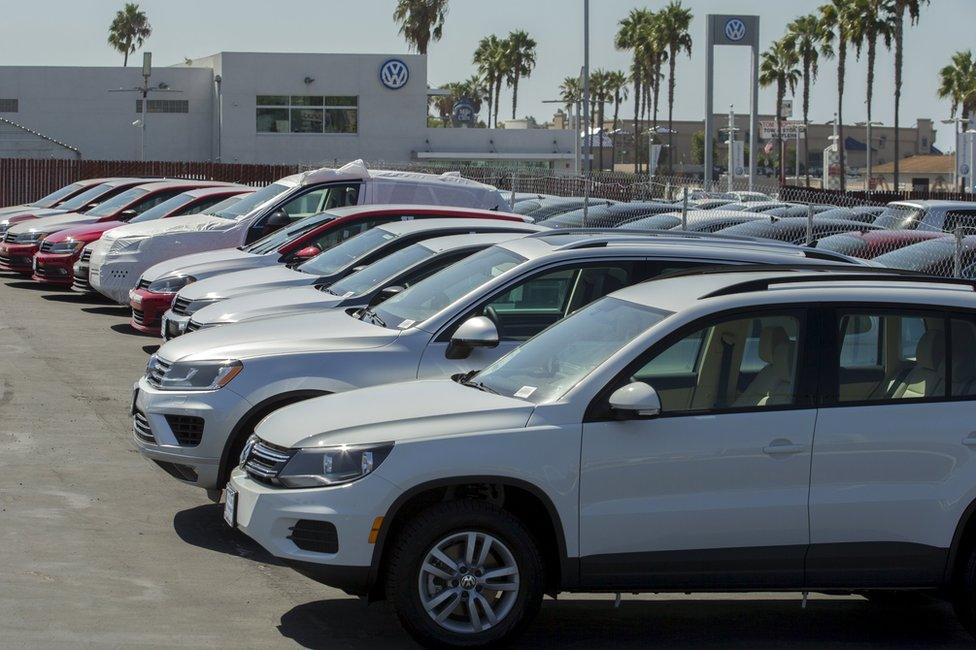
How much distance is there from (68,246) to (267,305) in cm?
1046

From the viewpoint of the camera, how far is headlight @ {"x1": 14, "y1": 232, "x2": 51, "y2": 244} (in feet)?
71.8

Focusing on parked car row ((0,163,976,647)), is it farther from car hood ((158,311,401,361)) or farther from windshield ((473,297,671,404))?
car hood ((158,311,401,361))

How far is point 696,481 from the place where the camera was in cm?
572

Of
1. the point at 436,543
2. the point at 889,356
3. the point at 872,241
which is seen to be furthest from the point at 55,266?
the point at 889,356

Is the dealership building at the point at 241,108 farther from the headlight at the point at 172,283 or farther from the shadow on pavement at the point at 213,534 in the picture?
the shadow on pavement at the point at 213,534

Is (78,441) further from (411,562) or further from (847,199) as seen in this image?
(847,199)

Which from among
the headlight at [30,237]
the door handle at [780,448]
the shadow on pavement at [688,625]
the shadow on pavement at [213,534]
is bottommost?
the shadow on pavement at [688,625]

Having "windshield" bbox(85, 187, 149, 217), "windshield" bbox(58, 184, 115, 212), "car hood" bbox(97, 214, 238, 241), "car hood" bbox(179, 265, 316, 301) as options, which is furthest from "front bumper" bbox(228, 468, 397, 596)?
"windshield" bbox(58, 184, 115, 212)

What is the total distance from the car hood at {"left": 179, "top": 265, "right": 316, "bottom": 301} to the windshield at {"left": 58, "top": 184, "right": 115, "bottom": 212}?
12.8 m

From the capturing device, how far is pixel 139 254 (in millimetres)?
17281

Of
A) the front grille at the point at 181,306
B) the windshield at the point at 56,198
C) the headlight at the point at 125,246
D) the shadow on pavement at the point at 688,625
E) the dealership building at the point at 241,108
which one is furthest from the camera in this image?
the dealership building at the point at 241,108

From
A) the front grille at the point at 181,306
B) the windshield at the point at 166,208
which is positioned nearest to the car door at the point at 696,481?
the front grille at the point at 181,306

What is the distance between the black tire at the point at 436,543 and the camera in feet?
18.4

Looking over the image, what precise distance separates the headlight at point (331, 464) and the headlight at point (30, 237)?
56.8 ft
